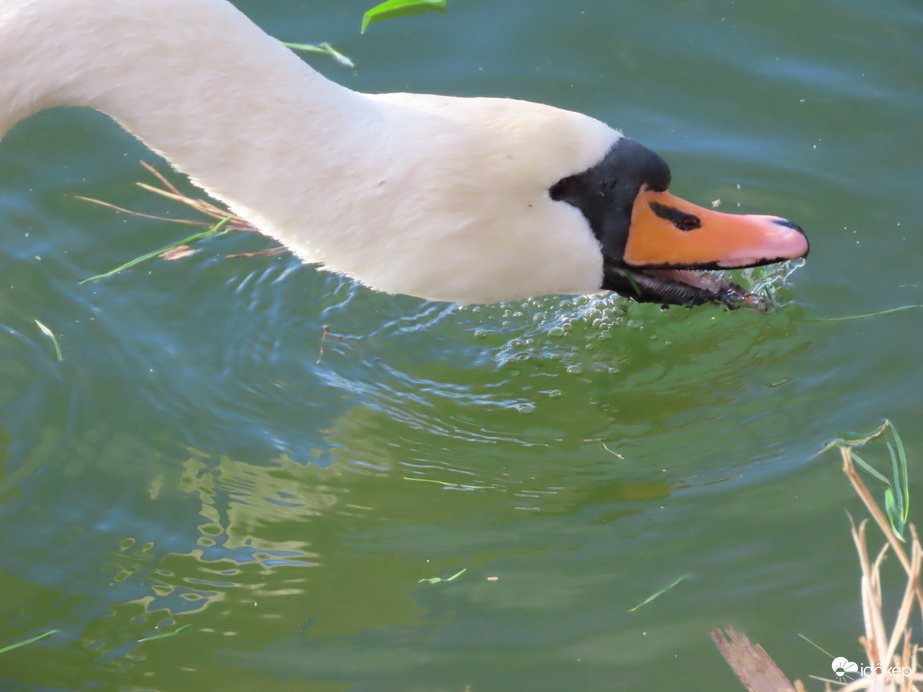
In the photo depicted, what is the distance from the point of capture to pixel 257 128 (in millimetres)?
3531

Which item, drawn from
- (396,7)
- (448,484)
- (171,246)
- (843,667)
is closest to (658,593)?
(843,667)

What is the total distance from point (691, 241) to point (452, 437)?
1.33 meters

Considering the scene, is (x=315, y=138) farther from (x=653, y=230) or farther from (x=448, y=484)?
(x=448, y=484)

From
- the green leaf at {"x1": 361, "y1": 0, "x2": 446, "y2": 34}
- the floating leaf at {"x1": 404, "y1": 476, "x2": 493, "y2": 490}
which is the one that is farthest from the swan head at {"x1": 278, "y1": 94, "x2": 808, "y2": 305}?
the floating leaf at {"x1": 404, "y1": 476, "x2": 493, "y2": 490}

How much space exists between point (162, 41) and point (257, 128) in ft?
1.38

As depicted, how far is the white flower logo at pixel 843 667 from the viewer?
357 cm

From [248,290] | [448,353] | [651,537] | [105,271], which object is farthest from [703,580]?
[105,271]

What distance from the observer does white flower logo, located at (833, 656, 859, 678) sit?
3.57 m

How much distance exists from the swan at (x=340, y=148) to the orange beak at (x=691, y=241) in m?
0.06

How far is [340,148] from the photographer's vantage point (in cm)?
350

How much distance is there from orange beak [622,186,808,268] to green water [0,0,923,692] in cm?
91

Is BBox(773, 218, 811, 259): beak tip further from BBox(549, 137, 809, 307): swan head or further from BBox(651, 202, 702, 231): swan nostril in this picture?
BBox(651, 202, 702, 231): swan nostril

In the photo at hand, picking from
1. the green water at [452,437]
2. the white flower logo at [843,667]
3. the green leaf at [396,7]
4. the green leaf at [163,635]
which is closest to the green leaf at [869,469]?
the green water at [452,437]

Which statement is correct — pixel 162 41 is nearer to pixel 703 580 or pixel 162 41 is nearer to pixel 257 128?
pixel 257 128
